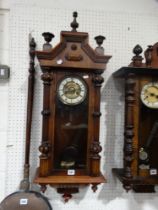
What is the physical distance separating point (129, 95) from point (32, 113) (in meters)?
0.57

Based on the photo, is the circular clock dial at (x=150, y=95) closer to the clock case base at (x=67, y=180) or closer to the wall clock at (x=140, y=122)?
the wall clock at (x=140, y=122)

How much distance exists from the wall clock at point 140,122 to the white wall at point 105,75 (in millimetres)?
187

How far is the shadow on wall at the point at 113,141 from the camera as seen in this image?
160 centimetres

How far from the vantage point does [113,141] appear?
5.24 feet

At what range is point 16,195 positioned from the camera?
1.49 meters

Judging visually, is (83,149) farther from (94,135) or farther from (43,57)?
(43,57)

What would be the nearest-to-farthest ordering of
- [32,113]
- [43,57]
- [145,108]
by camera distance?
[43,57], [145,108], [32,113]

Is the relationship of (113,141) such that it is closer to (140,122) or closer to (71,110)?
(140,122)

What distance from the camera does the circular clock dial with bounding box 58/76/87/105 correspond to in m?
1.38

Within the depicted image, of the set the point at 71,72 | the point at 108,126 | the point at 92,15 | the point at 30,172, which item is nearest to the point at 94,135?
the point at 108,126

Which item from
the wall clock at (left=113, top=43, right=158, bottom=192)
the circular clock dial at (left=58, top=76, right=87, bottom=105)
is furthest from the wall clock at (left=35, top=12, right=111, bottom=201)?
the wall clock at (left=113, top=43, right=158, bottom=192)

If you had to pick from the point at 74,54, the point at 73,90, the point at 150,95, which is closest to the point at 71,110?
the point at 73,90

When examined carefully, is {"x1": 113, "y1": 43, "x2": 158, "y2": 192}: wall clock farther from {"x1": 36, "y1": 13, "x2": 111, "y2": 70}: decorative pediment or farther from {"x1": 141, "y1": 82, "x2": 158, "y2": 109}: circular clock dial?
{"x1": 36, "y1": 13, "x2": 111, "y2": 70}: decorative pediment

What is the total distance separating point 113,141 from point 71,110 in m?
0.37
